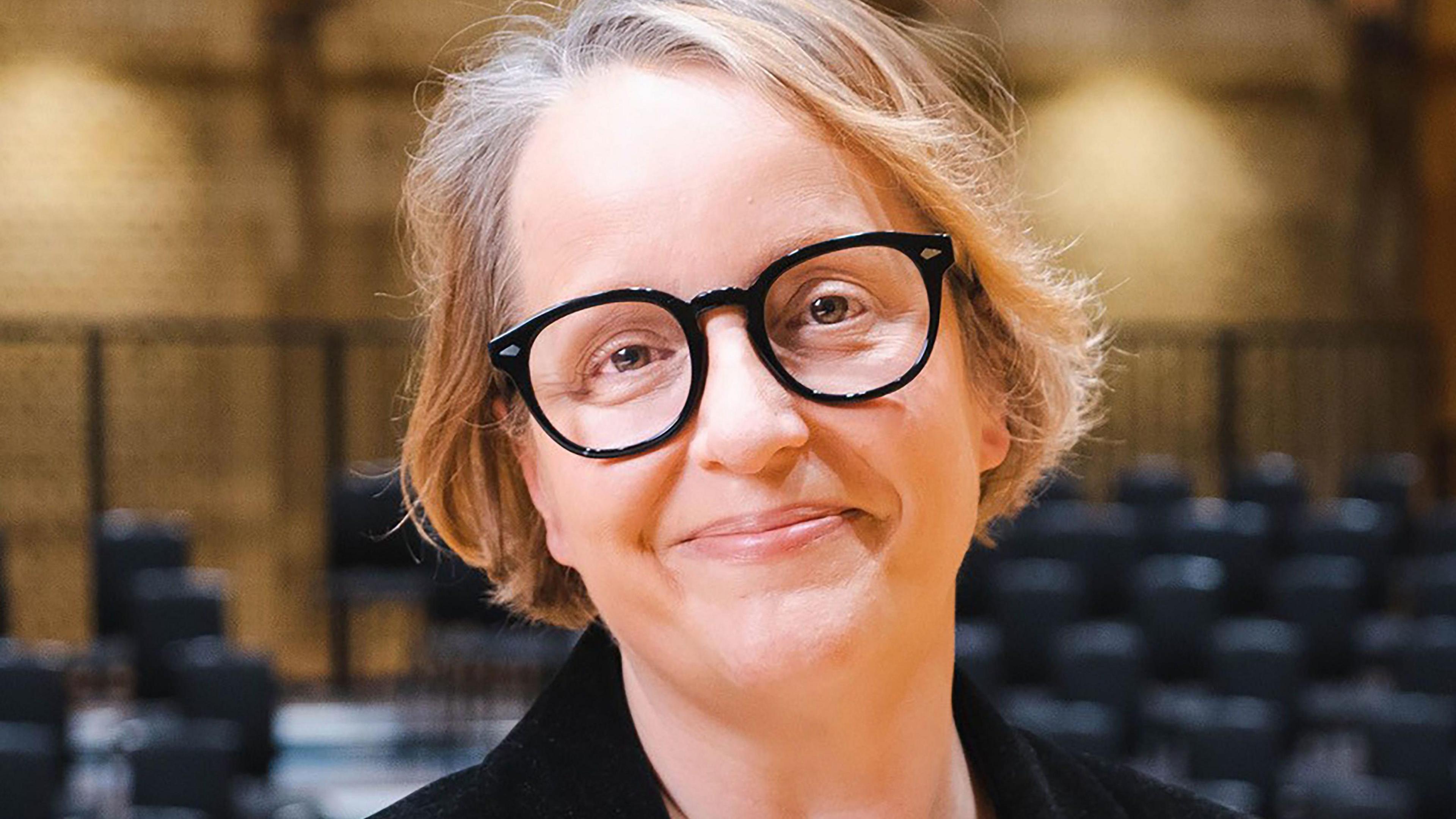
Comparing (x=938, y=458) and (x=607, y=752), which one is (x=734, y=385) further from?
(x=607, y=752)

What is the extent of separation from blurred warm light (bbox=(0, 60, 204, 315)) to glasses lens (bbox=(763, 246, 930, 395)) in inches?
314

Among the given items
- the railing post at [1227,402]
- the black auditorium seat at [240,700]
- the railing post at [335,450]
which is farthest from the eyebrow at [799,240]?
the railing post at [1227,402]

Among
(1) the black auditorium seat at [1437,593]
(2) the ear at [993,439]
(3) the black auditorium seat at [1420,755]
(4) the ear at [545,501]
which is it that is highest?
(2) the ear at [993,439]

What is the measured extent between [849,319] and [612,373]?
138mm

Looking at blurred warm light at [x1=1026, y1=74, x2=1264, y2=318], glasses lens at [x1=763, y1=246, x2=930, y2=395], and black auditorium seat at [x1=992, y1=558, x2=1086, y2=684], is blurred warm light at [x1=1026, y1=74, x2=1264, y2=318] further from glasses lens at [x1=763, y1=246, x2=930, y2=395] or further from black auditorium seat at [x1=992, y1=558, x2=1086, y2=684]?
glasses lens at [x1=763, y1=246, x2=930, y2=395]

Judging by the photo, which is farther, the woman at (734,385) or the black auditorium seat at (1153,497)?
the black auditorium seat at (1153,497)

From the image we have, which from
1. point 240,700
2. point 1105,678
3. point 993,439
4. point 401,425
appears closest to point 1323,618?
point 1105,678

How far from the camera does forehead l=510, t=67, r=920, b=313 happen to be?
104 centimetres

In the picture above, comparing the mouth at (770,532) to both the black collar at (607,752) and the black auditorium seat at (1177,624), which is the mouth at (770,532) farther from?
the black auditorium seat at (1177,624)

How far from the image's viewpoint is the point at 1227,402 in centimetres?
962

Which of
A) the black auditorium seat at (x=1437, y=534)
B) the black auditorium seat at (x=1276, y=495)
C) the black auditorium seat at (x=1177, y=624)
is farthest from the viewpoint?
the black auditorium seat at (x=1276, y=495)

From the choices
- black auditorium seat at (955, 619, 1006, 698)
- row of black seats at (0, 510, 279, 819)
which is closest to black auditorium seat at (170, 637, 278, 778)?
row of black seats at (0, 510, 279, 819)

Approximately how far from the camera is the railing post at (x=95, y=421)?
303 inches

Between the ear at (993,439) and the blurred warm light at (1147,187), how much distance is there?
8.90 meters
